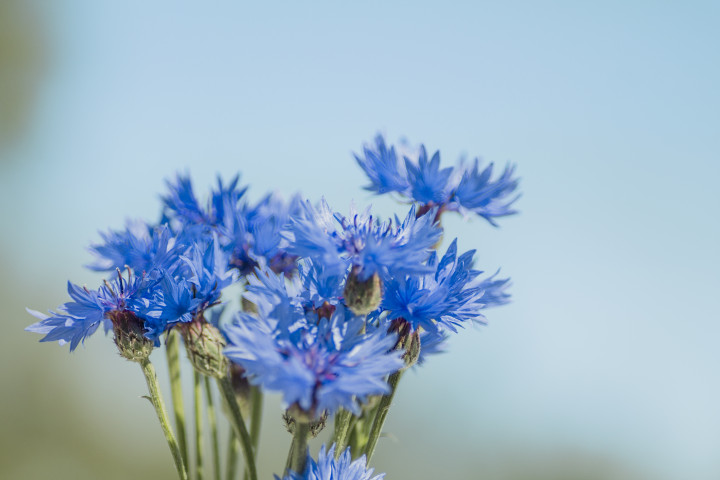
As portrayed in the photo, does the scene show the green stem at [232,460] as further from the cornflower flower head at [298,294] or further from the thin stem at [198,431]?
the cornflower flower head at [298,294]

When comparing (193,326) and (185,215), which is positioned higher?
(185,215)

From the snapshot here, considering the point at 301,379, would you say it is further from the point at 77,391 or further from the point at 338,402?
the point at 77,391

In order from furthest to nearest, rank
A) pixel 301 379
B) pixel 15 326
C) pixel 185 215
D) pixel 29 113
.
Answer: pixel 29 113 < pixel 15 326 < pixel 185 215 < pixel 301 379

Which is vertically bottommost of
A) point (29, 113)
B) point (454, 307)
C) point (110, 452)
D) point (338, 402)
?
point (110, 452)

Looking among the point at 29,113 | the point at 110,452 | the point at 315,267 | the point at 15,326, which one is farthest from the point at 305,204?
the point at 29,113

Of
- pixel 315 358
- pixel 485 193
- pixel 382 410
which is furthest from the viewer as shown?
pixel 485 193

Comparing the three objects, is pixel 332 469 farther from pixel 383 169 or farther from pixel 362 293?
pixel 383 169

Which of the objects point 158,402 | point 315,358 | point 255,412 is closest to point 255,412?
point 255,412

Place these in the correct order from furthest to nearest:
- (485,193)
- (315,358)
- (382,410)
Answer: (485,193) < (382,410) < (315,358)
